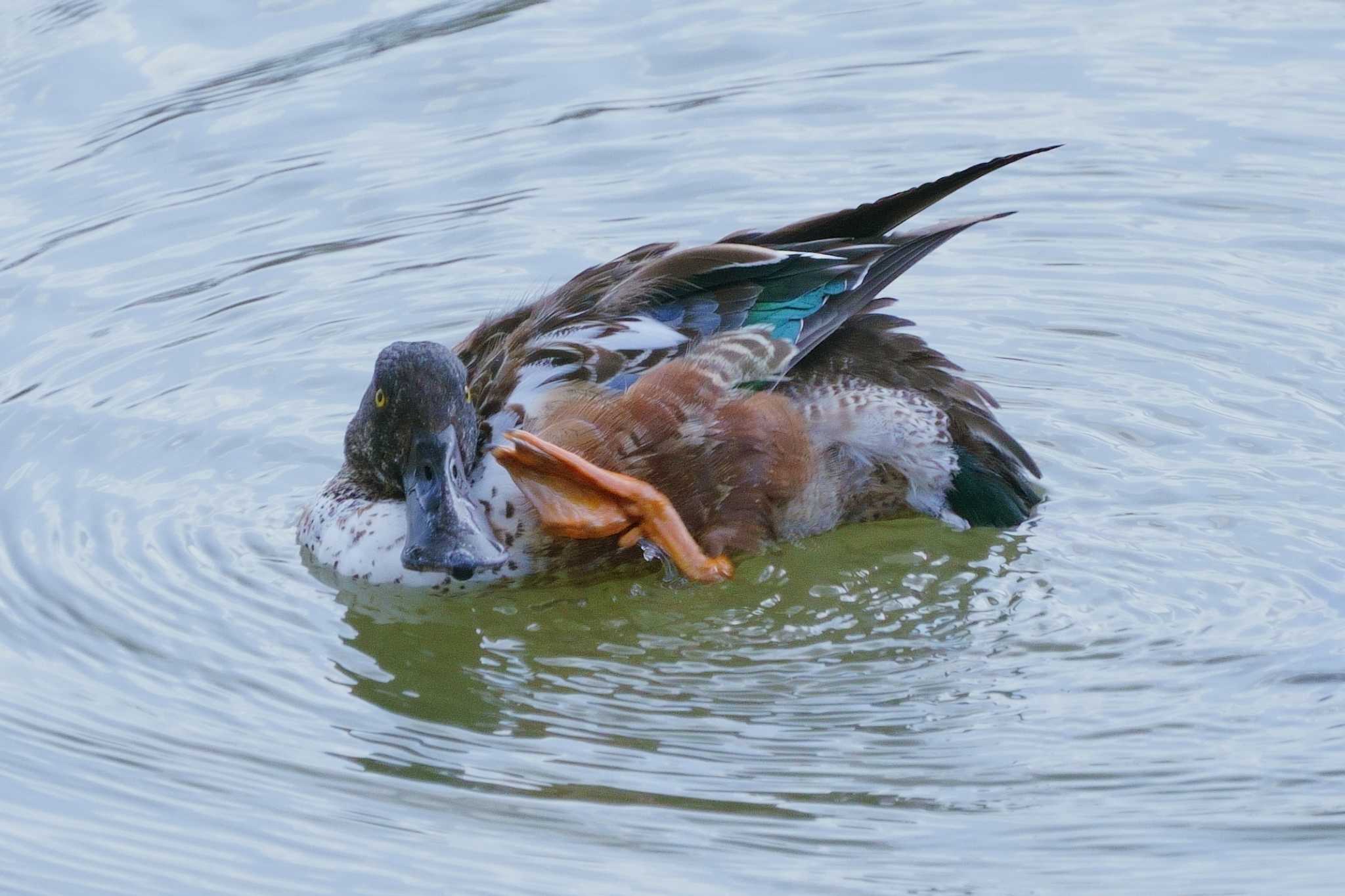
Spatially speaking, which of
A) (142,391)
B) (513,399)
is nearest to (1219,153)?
(513,399)

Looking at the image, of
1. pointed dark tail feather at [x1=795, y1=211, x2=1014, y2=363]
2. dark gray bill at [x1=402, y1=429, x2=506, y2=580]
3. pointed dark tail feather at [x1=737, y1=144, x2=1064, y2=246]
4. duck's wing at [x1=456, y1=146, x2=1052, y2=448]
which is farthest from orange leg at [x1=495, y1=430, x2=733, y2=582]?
pointed dark tail feather at [x1=737, y1=144, x2=1064, y2=246]

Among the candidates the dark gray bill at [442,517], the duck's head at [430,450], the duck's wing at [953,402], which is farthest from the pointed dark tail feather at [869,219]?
the dark gray bill at [442,517]

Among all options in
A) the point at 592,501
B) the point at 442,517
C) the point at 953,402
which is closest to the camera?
the point at 442,517

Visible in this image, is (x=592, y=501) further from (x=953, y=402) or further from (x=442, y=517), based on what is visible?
(x=953, y=402)

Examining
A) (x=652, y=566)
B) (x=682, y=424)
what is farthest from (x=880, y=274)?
(x=652, y=566)

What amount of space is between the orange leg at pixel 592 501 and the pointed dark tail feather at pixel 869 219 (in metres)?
1.09

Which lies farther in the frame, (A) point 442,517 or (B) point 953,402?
(B) point 953,402

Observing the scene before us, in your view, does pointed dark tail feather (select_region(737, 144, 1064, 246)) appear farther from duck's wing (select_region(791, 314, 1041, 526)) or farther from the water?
the water

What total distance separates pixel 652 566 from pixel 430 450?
0.83m

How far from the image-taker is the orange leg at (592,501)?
624cm

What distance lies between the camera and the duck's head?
6.04m

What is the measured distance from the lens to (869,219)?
679cm

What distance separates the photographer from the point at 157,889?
480 centimetres

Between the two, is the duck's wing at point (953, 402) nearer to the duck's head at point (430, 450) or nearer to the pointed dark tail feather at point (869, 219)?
the pointed dark tail feather at point (869, 219)
